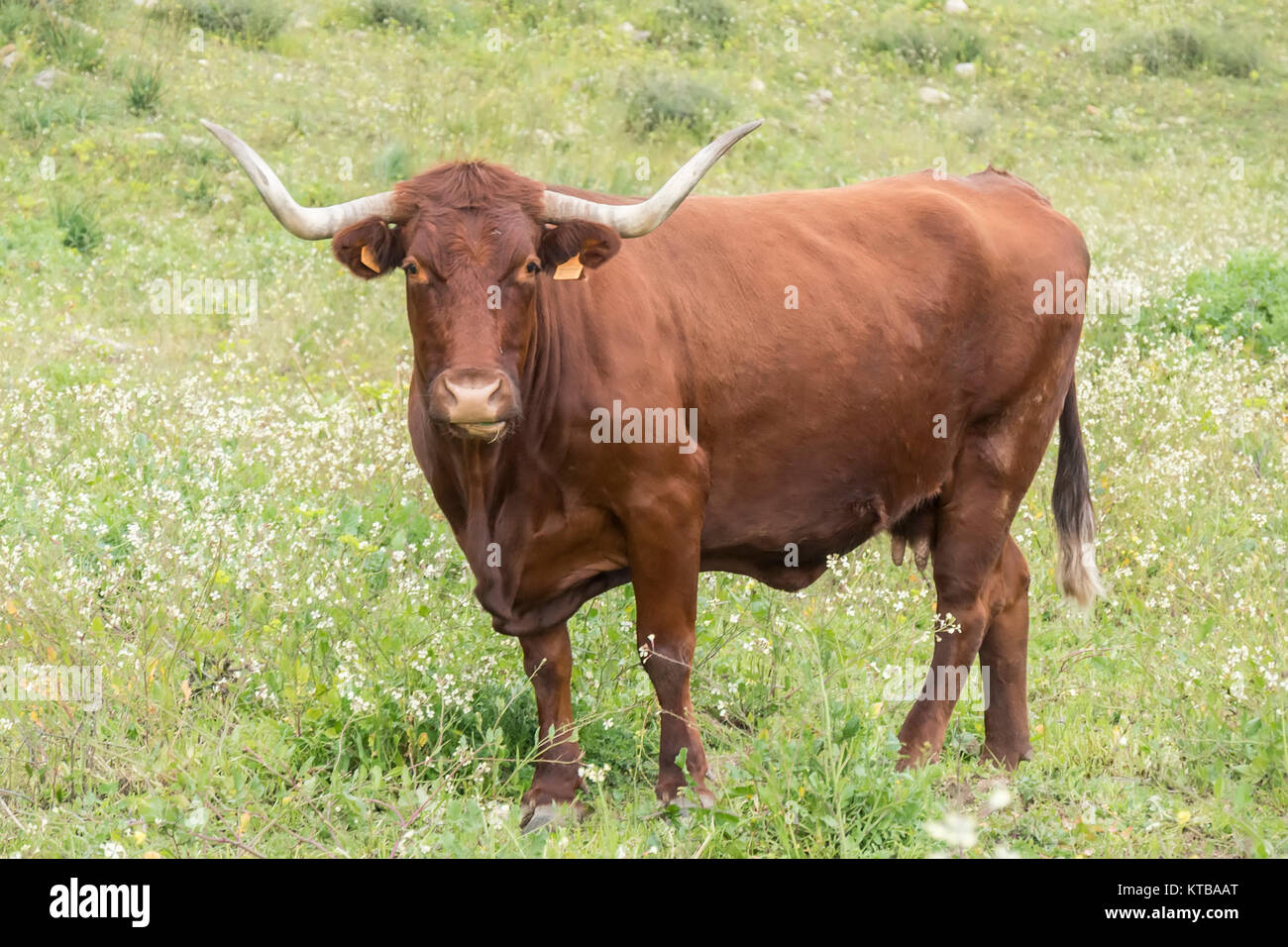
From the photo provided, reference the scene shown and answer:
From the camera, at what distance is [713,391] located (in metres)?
4.93

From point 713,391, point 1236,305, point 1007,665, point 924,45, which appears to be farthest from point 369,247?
point 924,45

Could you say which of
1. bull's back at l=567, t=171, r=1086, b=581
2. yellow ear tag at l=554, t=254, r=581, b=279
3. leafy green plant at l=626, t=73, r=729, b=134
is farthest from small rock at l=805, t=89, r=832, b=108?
yellow ear tag at l=554, t=254, r=581, b=279

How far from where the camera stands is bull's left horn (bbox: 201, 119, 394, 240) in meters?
4.44

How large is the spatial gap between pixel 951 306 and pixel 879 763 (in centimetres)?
193

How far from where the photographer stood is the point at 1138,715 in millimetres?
5379

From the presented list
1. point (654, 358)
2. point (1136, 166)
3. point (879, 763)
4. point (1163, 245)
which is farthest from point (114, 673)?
point (1136, 166)

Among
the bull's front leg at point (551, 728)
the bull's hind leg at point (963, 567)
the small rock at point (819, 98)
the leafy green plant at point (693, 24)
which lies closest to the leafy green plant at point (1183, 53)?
the small rock at point (819, 98)

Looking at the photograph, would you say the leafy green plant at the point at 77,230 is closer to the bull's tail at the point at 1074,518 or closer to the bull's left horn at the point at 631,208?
the bull's left horn at the point at 631,208

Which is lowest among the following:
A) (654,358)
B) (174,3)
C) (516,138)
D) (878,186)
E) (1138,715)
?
(1138,715)

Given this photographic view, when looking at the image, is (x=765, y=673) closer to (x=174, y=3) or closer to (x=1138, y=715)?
(x=1138, y=715)

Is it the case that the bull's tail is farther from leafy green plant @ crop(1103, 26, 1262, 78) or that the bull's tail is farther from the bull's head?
leafy green plant @ crop(1103, 26, 1262, 78)

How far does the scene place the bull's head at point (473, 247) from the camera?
4.23m

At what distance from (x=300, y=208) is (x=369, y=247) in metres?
0.24

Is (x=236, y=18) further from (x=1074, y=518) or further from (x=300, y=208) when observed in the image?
(x=1074, y=518)
